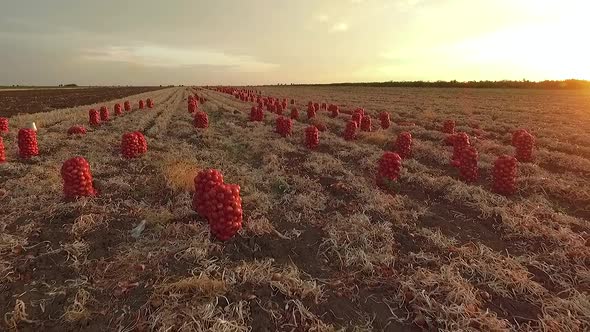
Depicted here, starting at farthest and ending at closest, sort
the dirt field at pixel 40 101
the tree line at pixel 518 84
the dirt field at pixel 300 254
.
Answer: the tree line at pixel 518 84 → the dirt field at pixel 40 101 → the dirt field at pixel 300 254

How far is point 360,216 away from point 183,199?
347 cm

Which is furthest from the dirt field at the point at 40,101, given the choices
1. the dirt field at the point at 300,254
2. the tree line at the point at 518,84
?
the tree line at the point at 518,84

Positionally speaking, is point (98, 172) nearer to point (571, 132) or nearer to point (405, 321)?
point (405, 321)

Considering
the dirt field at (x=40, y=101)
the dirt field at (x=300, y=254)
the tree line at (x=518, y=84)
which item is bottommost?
the dirt field at (x=300, y=254)

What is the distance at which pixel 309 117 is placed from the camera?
74.0ft

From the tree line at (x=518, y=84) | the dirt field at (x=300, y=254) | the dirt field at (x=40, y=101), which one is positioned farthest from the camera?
the tree line at (x=518, y=84)

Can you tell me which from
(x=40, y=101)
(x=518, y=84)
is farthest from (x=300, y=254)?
(x=518, y=84)

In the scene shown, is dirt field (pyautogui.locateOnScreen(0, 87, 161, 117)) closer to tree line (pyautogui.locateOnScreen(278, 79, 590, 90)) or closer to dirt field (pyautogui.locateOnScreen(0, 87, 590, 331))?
dirt field (pyautogui.locateOnScreen(0, 87, 590, 331))

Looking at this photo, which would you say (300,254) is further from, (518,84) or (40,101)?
(518,84)

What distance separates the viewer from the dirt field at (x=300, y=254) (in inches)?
174

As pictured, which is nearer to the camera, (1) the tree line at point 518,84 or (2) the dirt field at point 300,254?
(2) the dirt field at point 300,254

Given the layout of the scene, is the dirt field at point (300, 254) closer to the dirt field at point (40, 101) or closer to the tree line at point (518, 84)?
the dirt field at point (40, 101)

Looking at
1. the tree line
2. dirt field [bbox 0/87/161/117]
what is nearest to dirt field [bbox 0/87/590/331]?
dirt field [bbox 0/87/161/117]

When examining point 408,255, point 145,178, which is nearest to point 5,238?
point 145,178
